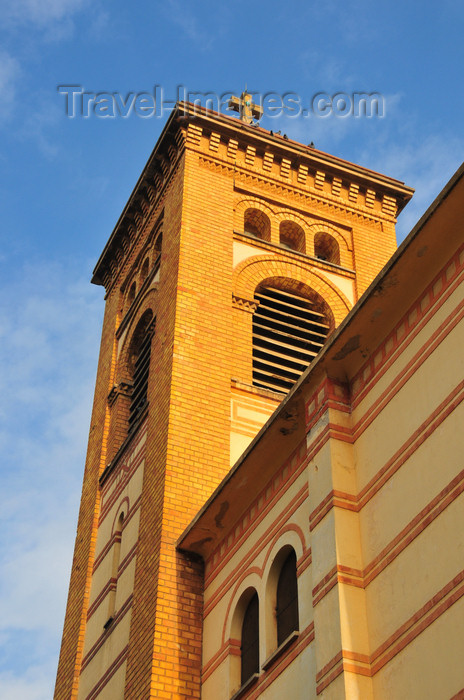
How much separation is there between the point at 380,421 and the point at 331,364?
3.63 feet

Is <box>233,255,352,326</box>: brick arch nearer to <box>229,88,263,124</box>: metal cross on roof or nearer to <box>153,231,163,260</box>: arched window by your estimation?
<box>153,231,163,260</box>: arched window

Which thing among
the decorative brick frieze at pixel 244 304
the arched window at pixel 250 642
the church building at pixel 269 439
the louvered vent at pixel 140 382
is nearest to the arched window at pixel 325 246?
the church building at pixel 269 439

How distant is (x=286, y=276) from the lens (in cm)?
1961

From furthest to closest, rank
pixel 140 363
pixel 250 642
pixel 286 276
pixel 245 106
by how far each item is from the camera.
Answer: pixel 245 106
pixel 286 276
pixel 140 363
pixel 250 642

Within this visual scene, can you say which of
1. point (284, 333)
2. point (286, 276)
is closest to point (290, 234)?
point (286, 276)

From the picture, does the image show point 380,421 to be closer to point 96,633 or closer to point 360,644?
point 360,644

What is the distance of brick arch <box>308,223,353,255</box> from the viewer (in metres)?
21.3

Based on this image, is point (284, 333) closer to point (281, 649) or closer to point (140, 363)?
point (140, 363)

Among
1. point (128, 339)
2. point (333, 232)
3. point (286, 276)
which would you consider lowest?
point (128, 339)

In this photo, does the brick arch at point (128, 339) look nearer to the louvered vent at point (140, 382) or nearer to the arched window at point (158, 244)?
the louvered vent at point (140, 382)

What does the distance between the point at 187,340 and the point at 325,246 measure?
579 centimetres

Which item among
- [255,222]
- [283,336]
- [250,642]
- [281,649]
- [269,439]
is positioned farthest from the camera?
[255,222]

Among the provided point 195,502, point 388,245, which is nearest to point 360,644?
point 195,502

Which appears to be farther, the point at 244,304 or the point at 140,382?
the point at 140,382
